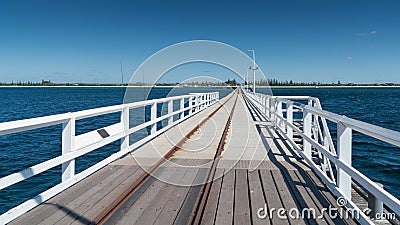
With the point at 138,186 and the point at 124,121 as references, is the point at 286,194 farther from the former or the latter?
the point at 124,121

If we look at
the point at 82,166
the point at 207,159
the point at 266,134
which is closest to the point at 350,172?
the point at 207,159

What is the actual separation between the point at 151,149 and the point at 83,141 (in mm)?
2234

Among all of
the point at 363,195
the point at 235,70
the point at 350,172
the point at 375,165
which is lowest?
the point at 375,165

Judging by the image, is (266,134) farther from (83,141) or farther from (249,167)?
(83,141)

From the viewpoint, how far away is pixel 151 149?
647 centimetres

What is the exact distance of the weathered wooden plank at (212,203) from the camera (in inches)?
124

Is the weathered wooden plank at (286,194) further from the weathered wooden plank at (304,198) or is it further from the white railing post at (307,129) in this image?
the white railing post at (307,129)

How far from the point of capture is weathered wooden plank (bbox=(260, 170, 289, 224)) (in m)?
3.17

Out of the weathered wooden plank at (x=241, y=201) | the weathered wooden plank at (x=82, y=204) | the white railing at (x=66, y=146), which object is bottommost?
the weathered wooden plank at (x=241, y=201)

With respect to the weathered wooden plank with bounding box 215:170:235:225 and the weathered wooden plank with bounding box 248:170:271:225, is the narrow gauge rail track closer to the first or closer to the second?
the weathered wooden plank with bounding box 215:170:235:225

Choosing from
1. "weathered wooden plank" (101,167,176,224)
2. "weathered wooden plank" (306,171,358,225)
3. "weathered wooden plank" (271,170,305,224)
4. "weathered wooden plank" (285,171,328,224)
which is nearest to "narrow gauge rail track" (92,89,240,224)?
"weathered wooden plank" (101,167,176,224)

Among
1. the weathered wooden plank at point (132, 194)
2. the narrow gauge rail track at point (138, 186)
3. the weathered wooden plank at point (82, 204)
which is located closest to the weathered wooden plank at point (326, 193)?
the narrow gauge rail track at point (138, 186)

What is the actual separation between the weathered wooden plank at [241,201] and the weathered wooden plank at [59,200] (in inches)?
72.2

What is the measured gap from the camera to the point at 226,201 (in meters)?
3.63
